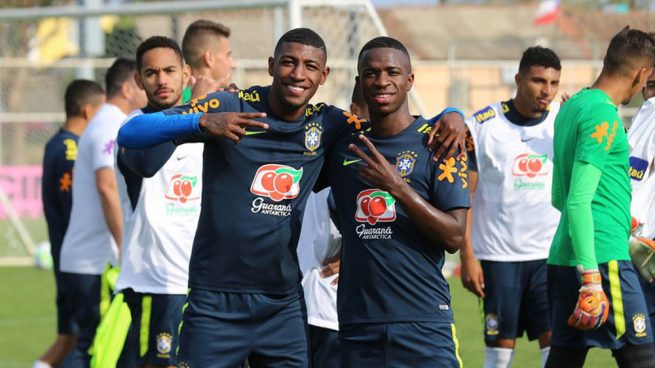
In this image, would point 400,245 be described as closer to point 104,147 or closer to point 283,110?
point 283,110

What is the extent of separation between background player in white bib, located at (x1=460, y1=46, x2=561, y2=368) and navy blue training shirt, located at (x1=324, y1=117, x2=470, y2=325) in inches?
116

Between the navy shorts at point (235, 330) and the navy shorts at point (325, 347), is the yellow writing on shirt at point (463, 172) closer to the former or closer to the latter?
the navy shorts at point (235, 330)

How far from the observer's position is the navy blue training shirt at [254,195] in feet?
18.0

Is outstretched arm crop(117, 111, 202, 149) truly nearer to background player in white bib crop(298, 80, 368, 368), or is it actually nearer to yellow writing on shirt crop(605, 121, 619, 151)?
background player in white bib crop(298, 80, 368, 368)

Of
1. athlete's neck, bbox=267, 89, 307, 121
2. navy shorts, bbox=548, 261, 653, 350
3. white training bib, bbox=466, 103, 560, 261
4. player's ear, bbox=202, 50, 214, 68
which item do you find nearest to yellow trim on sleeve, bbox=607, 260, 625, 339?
navy shorts, bbox=548, 261, 653, 350

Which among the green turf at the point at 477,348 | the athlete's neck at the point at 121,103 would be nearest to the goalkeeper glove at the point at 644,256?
the green turf at the point at 477,348

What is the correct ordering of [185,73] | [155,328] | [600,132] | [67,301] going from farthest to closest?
1. [67,301]
2. [185,73]
3. [155,328]
4. [600,132]

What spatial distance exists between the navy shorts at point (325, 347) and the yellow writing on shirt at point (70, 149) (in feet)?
11.1

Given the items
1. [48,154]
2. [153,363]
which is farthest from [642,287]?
[48,154]

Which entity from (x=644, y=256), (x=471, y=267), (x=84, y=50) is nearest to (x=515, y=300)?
(x=471, y=267)

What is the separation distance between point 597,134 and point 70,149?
16.1 ft

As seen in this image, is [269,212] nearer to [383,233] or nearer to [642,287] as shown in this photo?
[383,233]

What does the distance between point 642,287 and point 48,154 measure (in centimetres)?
498

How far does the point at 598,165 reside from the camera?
5918 mm
